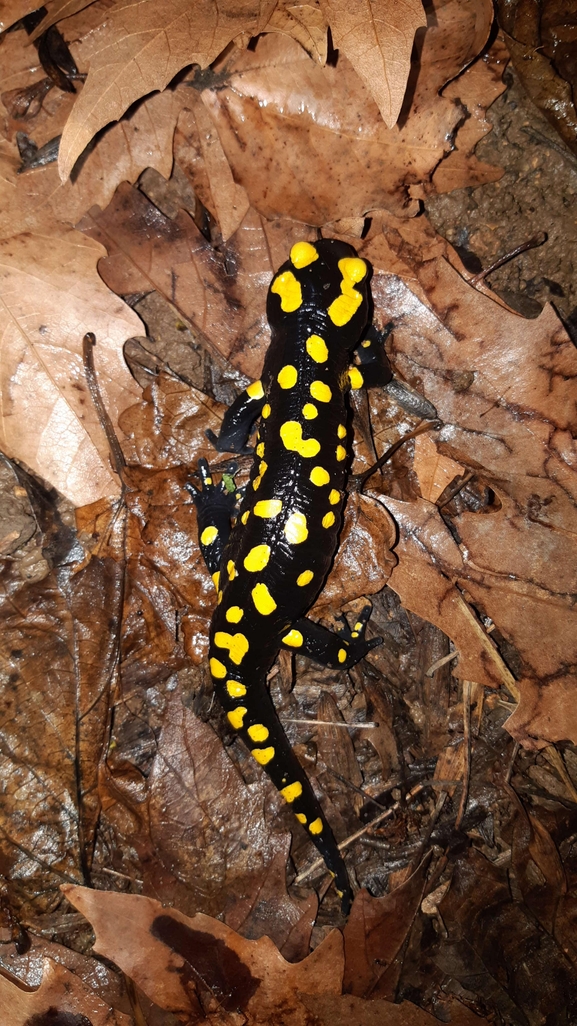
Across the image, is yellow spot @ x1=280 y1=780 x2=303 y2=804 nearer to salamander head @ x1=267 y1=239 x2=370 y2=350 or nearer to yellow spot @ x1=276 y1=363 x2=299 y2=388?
yellow spot @ x1=276 y1=363 x2=299 y2=388

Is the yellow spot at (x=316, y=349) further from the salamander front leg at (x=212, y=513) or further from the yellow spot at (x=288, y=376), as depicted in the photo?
the salamander front leg at (x=212, y=513)

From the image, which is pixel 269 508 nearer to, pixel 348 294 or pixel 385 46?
pixel 348 294

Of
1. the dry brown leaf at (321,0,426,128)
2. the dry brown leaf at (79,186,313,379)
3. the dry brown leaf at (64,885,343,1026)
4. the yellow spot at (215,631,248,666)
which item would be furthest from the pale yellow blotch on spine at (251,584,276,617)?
the dry brown leaf at (321,0,426,128)

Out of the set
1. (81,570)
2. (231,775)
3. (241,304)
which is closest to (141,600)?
(81,570)

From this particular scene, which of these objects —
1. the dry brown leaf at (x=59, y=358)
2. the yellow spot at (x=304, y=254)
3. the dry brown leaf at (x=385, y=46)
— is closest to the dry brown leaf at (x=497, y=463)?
the yellow spot at (x=304, y=254)

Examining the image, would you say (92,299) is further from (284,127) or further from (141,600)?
(141,600)

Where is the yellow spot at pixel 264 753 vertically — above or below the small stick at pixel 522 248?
below
